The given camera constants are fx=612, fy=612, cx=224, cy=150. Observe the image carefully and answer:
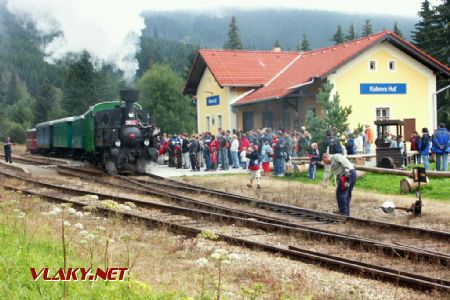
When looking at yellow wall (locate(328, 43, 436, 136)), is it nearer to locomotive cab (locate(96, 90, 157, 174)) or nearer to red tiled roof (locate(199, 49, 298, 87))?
red tiled roof (locate(199, 49, 298, 87))

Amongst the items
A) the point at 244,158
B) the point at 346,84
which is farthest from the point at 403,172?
the point at 346,84

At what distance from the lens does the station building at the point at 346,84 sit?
92.4 feet

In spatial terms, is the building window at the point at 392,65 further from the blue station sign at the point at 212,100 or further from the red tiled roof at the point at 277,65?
the blue station sign at the point at 212,100

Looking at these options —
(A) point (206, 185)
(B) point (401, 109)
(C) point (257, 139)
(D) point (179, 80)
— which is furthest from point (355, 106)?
(D) point (179, 80)

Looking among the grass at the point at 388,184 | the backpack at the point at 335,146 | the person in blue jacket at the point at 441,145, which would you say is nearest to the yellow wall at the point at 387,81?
the grass at the point at 388,184

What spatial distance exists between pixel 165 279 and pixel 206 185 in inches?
462

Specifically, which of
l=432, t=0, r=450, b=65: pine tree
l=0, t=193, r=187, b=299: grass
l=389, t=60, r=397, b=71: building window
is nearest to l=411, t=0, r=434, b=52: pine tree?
l=432, t=0, r=450, b=65: pine tree

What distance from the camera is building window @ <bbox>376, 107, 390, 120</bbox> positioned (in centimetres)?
2912

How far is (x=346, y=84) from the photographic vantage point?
1113 inches

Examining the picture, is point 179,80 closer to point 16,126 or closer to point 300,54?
point 16,126

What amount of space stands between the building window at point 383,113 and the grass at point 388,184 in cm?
1070

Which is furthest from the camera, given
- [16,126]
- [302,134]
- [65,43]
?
[16,126]

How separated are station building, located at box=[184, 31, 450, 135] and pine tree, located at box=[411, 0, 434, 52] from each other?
25.5 ft

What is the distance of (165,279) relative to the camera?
6934 millimetres
